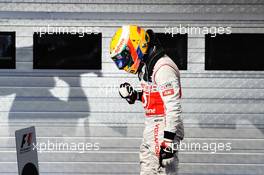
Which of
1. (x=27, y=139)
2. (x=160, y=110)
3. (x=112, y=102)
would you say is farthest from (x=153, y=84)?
(x=112, y=102)

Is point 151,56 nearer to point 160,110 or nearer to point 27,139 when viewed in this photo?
point 160,110

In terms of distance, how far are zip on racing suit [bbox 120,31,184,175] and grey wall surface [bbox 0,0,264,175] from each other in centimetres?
188

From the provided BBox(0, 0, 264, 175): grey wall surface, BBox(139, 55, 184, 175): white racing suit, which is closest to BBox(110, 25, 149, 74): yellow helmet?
BBox(139, 55, 184, 175): white racing suit

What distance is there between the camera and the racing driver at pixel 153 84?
5.43 metres

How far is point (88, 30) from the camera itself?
25.3 feet

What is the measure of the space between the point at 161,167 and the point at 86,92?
2420 mm

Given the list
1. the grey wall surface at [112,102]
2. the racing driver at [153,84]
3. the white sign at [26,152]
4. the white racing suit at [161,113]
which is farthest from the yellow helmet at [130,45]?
the grey wall surface at [112,102]

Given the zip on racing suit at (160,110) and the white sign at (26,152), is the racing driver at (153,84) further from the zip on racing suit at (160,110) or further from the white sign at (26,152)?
the white sign at (26,152)

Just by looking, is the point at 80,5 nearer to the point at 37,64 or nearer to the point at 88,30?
the point at 88,30

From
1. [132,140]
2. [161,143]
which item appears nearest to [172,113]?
[161,143]

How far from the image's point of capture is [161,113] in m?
5.65

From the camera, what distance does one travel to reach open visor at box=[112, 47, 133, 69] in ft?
18.7

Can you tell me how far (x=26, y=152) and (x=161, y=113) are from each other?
1.21 m

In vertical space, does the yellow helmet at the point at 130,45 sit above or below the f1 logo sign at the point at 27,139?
above
